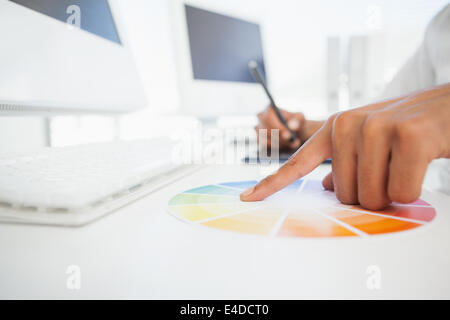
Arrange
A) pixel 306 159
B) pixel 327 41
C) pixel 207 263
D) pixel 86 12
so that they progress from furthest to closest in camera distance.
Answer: pixel 327 41
pixel 86 12
pixel 306 159
pixel 207 263

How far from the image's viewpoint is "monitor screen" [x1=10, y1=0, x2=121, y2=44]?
0.55 m

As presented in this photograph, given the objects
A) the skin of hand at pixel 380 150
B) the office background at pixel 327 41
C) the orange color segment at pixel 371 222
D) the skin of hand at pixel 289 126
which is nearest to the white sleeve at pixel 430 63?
the skin of hand at pixel 289 126

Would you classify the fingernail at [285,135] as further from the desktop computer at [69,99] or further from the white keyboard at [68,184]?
the white keyboard at [68,184]

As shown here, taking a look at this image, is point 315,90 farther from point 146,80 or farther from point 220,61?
point 146,80

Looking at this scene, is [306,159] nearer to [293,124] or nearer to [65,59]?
[65,59]

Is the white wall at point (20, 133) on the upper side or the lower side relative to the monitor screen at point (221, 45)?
lower

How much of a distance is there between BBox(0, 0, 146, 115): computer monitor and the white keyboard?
4.8 inches

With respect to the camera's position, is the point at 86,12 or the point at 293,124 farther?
the point at 293,124

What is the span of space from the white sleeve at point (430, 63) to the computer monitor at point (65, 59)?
0.82 m

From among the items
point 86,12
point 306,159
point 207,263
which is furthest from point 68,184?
point 86,12

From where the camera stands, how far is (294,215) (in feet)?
1.12

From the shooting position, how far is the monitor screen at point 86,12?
55 cm

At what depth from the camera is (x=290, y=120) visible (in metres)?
1.03

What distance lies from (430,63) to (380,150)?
0.90 m
